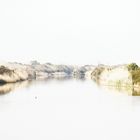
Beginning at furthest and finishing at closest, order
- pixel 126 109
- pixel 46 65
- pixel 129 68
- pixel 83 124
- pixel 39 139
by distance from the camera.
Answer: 1. pixel 46 65
2. pixel 129 68
3. pixel 126 109
4. pixel 83 124
5. pixel 39 139

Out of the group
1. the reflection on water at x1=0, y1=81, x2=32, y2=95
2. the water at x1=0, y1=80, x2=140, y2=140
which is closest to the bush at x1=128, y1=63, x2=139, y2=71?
the reflection on water at x1=0, y1=81, x2=32, y2=95

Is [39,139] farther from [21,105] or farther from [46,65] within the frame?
[46,65]

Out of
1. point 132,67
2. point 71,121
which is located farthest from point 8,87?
point 71,121

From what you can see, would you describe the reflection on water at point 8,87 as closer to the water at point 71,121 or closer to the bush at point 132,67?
the bush at point 132,67

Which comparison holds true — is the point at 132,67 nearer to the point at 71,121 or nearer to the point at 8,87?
the point at 8,87

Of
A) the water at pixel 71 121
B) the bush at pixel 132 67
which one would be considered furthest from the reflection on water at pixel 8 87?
the water at pixel 71 121

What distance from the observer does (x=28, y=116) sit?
1258 inches

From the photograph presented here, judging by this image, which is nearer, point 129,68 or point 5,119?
point 5,119

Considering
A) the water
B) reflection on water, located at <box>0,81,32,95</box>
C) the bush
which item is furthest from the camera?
the bush

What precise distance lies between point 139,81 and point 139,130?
3617cm

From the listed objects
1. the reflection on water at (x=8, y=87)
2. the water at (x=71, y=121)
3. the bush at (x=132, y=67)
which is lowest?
the water at (x=71, y=121)

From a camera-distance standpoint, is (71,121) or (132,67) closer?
(71,121)

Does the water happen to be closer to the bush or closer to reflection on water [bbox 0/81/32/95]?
reflection on water [bbox 0/81/32/95]

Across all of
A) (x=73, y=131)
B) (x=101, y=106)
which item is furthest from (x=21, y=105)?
(x=73, y=131)
